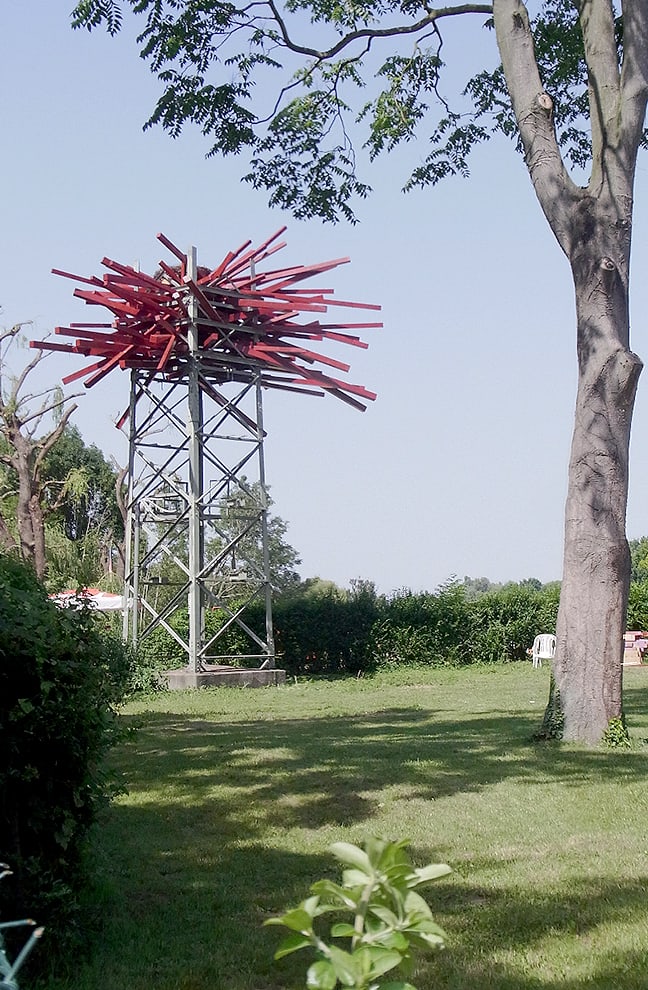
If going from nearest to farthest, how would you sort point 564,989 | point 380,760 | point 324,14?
1. point 564,989
2. point 380,760
3. point 324,14

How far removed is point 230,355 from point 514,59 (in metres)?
10.5

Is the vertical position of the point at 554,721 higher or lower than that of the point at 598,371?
lower

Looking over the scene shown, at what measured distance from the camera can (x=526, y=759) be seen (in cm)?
937

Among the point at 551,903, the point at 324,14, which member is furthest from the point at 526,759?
the point at 324,14

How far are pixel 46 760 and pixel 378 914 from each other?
11.1 ft

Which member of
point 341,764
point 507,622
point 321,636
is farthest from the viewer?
point 507,622

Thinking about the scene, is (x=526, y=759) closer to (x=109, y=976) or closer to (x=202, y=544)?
(x=109, y=976)

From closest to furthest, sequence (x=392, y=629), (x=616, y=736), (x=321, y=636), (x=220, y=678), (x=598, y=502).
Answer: (x=616, y=736) → (x=598, y=502) → (x=220, y=678) → (x=321, y=636) → (x=392, y=629)

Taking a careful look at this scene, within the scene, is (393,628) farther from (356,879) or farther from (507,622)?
(356,879)

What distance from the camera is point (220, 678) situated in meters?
19.7

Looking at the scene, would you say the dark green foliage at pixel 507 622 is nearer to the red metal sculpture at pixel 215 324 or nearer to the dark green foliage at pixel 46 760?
the red metal sculpture at pixel 215 324

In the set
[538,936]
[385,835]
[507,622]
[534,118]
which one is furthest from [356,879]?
[507,622]

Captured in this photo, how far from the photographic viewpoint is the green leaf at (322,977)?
108 centimetres

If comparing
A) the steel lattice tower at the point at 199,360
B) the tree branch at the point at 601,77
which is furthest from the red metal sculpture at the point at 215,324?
the tree branch at the point at 601,77
